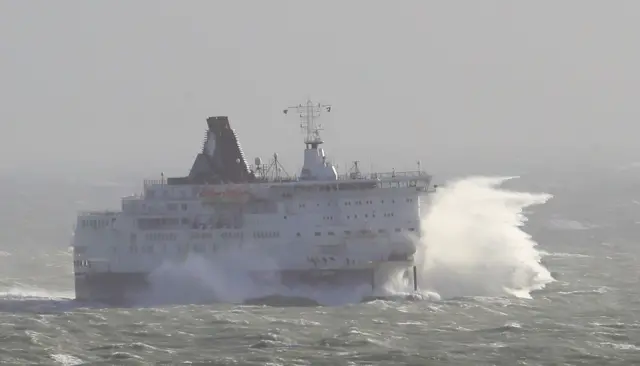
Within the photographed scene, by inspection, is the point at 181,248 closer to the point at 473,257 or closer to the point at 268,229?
the point at 268,229

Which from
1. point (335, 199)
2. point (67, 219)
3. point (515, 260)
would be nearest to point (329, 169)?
point (335, 199)

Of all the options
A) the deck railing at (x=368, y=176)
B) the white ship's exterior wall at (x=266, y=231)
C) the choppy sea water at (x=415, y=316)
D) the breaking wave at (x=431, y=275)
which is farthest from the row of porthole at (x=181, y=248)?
the deck railing at (x=368, y=176)

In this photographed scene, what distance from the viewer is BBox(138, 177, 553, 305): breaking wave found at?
40812 millimetres

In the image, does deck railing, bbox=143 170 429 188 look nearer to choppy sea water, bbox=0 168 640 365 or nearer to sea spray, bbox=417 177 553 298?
sea spray, bbox=417 177 553 298

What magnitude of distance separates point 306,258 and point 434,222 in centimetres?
745

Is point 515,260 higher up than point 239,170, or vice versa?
point 239,170

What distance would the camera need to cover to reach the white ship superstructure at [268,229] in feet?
135

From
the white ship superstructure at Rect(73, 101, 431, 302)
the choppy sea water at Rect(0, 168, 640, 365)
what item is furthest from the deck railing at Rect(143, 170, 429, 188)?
the choppy sea water at Rect(0, 168, 640, 365)

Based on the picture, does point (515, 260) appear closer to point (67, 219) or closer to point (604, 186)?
point (67, 219)

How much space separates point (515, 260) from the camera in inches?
1852

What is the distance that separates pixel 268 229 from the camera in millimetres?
41750

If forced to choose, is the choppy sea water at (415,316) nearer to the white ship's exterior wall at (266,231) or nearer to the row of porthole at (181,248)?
the row of porthole at (181,248)

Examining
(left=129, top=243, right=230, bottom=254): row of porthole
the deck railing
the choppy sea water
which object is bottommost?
the choppy sea water

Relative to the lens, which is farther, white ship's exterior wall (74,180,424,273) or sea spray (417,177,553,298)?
sea spray (417,177,553,298)
